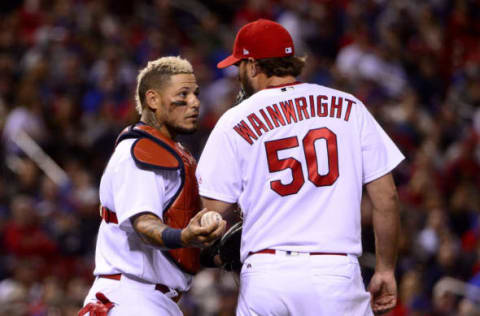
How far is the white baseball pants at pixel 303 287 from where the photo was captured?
153 inches

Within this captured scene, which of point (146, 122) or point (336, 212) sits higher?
point (146, 122)

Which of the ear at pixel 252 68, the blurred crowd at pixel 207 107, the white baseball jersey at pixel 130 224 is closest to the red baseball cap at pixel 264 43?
the ear at pixel 252 68

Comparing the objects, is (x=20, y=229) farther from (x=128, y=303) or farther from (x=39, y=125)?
(x=128, y=303)

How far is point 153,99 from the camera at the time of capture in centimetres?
425

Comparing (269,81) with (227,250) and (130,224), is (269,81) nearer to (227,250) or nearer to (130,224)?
(227,250)

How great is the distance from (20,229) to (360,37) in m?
5.16

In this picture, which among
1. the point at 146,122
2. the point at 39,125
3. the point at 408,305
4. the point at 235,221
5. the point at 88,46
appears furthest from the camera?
the point at 88,46

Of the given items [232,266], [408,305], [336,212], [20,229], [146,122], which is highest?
[146,122]

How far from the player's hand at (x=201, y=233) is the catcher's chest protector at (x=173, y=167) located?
496mm

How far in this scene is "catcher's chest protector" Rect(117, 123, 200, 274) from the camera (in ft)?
12.9

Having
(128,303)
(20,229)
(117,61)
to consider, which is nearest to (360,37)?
(117,61)

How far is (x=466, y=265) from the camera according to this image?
28.3ft

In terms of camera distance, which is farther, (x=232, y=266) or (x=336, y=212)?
(x=232, y=266)

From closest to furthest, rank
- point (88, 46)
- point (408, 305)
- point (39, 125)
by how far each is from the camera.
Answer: point (408, 305)
point (39, 125)
point (88, 46)
